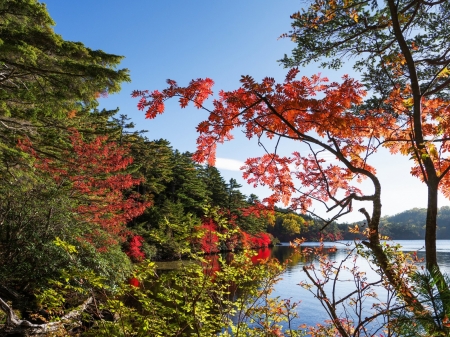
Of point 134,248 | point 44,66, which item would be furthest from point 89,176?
point 134,248

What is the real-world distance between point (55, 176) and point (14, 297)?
157 inches

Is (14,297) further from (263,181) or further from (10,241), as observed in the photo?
(263,181)

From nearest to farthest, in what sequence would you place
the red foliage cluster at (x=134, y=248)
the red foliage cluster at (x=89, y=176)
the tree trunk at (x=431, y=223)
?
the tree trunk at (x=431, y=223) < the red foliage cluster at (x=89, y=176) < the red foliage cluster at (x=134, y=248)

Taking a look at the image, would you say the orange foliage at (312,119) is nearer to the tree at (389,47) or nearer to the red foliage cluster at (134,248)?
the tree at (389,47)

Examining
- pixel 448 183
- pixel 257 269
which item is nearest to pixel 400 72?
pixel 448 183

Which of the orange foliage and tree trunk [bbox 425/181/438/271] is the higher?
the orange foliage

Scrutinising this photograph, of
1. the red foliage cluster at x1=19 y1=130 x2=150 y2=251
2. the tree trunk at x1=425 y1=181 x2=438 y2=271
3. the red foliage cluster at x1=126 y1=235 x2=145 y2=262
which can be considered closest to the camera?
the tree trunk at x1=425 y1=181 x2=438 y2=271

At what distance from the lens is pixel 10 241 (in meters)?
7.80

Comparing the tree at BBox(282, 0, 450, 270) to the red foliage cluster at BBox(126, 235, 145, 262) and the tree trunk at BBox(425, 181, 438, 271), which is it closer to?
the tree trunk at BBox(425, 181, 438, 271)

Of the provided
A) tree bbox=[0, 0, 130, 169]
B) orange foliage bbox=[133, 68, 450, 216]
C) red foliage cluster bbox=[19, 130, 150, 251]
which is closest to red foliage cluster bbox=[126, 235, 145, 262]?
red foliage cluster bbox=[19, 130, 150, 251]

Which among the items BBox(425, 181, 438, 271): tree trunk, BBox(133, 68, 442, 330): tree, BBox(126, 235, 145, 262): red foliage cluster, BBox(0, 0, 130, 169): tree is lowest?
BBox(126, 235, 145, 262): red foliage cluster

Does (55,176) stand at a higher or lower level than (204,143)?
higher

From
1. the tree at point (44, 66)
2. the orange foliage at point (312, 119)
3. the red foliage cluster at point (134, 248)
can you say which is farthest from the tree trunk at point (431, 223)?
the red foliage cluster at point (134, 248)

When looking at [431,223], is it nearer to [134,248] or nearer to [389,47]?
[389,47]
